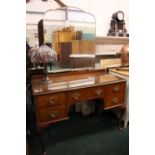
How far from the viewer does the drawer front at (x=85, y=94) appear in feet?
5.26

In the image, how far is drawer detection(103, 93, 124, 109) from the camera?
1883mm

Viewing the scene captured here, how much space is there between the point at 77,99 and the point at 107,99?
1.29ft

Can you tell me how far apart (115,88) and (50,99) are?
75 cm

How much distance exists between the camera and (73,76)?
6.75ft

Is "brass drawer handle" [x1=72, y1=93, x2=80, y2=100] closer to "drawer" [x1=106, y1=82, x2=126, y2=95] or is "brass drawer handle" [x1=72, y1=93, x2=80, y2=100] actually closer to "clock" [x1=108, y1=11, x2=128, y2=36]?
"drawer" [x1=106, y1=82, x2=126, y2=95]

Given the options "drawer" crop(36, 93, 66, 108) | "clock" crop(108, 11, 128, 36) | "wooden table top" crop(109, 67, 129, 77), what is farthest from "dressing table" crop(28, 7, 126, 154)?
"clock" crop(108, 11, 128, 36)

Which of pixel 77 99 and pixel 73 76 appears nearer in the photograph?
pixel 77 99

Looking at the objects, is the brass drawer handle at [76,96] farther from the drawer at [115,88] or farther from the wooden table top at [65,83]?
the drawer at [115,88]

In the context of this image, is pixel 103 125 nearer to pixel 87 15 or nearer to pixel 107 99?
pixel 107 99

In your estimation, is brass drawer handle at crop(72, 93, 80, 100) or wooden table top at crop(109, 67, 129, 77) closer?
brass drawer handle at crop(72, 93, 80, 100)

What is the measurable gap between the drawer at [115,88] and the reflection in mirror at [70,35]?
0.45 metres

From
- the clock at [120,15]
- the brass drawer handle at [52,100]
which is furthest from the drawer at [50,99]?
the clock at [120,15]

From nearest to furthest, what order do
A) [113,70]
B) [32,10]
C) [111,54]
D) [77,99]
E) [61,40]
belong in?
[77,99] < [32,10] < [61,40] < [113,70] < [111,54]
